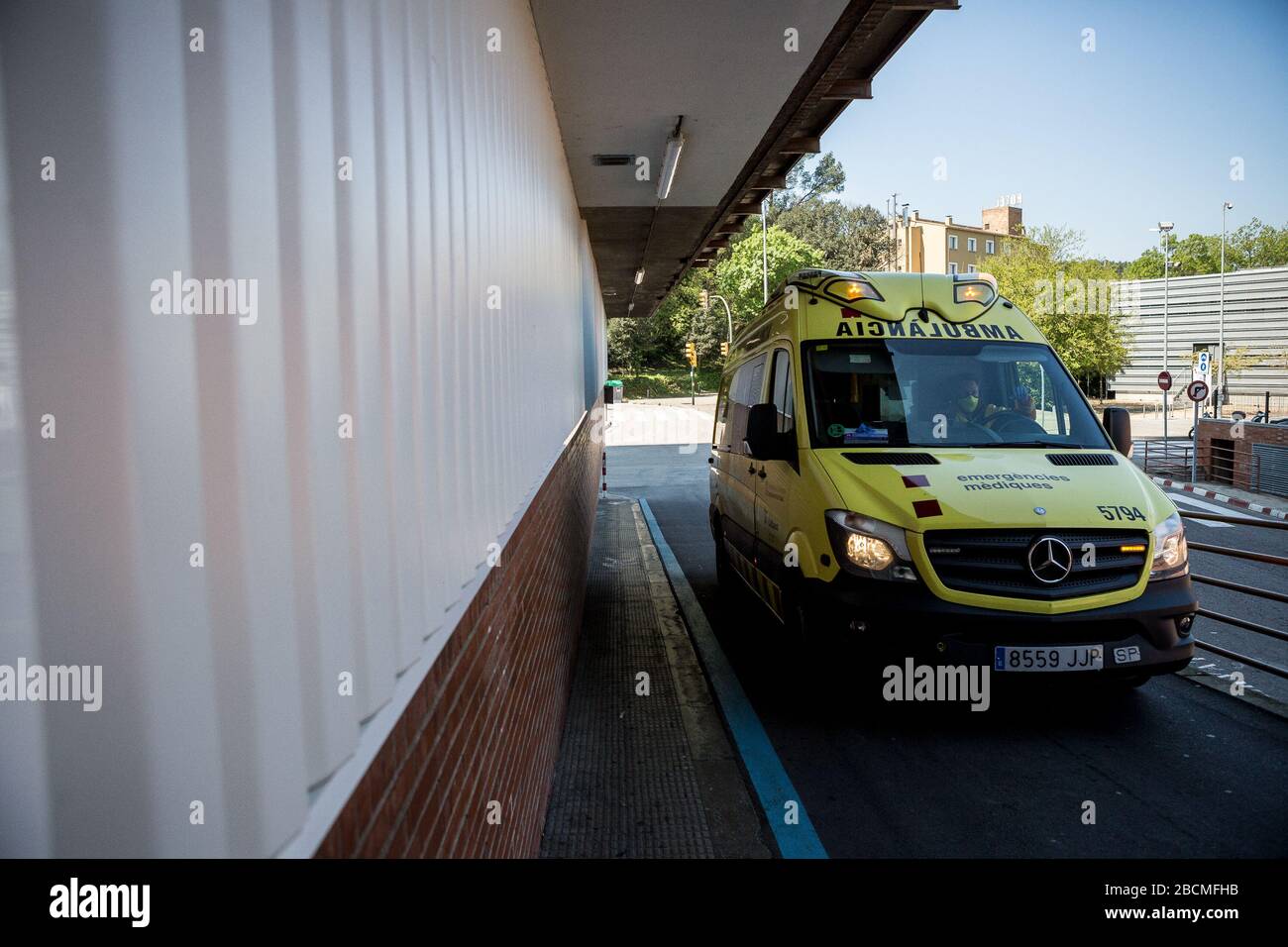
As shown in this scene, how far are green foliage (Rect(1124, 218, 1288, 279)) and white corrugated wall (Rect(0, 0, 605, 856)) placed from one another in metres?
74.1

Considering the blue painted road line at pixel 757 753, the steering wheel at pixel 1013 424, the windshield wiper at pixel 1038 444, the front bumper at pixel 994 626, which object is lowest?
the blue painted road line at pixel 757 753

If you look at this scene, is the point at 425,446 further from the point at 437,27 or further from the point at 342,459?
the point at 437,27

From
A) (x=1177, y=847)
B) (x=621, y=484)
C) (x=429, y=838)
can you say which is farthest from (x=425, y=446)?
(x=621, y=484)

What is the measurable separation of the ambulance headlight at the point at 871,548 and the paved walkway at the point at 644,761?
1389mm

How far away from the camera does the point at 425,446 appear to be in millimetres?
2143

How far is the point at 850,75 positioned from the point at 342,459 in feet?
22.0

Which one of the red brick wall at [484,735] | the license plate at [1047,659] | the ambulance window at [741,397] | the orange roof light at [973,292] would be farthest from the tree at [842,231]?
the red brick wall at [484,735]

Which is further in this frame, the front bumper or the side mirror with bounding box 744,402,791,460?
the side mirror with bounding box 744,402,791,460

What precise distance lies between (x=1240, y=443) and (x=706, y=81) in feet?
65.5

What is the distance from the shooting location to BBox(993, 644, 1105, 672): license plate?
16.5 ft

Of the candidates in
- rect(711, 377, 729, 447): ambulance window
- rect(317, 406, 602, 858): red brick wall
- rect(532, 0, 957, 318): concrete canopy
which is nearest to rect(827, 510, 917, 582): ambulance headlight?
rect(317, 406, 602, 858): red brick wall

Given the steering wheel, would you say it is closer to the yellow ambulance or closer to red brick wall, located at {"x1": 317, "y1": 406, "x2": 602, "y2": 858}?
the yellow ambulance

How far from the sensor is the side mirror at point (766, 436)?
6295 mm

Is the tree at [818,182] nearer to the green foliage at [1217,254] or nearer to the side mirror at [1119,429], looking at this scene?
the green foliage at [1217,254]
